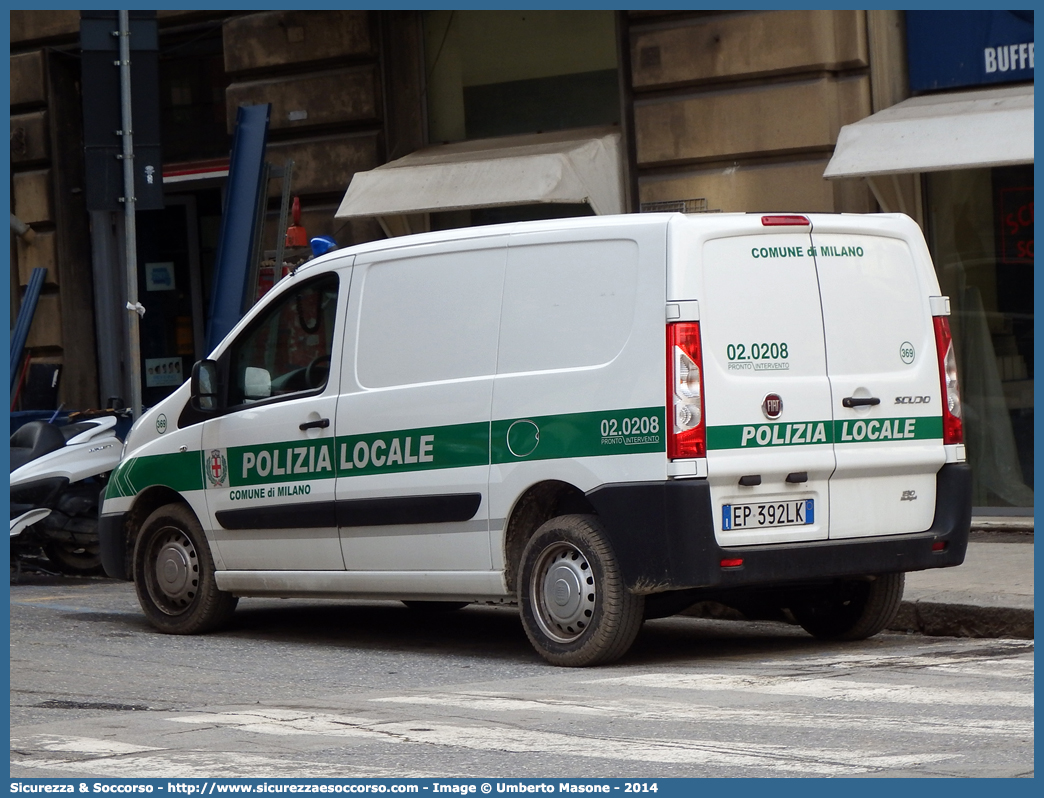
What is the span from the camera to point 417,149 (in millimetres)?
14656

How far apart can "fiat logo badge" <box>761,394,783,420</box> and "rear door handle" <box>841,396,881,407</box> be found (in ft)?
1.16

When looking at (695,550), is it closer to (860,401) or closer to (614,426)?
(614,426)

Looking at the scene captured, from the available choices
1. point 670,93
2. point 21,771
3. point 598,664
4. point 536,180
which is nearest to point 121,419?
point 536,180

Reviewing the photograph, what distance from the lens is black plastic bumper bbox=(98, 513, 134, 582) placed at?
31.4 ft

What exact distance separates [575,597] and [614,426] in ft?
2.52

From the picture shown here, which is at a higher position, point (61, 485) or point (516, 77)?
point (516, 77)

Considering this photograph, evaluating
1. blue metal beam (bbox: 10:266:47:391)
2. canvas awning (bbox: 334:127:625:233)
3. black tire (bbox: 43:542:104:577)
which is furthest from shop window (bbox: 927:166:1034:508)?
blue metal beam (bbox: 10:266:47:391)

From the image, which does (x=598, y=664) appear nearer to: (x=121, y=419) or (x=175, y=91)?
(x=121, y=419)

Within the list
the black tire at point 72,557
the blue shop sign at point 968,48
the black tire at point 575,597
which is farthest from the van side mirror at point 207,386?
the blue shop sign at point 968,48

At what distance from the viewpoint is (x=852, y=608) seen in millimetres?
8273

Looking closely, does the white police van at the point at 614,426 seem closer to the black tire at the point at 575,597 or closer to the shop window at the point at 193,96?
the black tire at the point at 575,597

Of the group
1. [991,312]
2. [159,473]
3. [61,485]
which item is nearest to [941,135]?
[991,312]

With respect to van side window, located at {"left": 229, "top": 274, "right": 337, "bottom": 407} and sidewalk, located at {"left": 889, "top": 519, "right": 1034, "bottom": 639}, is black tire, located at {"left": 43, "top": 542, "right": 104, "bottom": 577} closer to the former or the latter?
van side window, located at {"left": 229, "top": 274, "right": 337, "bottom": 407}

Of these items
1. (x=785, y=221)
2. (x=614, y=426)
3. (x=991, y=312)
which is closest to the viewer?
(x=614, y=426)
